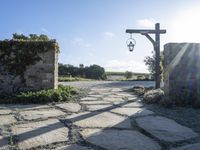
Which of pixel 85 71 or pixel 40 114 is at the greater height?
pixel 85 71

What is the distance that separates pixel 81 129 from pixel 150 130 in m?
0.94

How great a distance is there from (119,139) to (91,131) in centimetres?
49

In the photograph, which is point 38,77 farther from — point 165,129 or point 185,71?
point 165,129

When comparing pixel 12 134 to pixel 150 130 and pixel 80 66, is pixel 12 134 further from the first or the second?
pixel 80 66

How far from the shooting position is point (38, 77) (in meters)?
8.05

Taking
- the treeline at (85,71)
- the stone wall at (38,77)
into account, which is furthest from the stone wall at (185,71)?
the treeline at (85,71)

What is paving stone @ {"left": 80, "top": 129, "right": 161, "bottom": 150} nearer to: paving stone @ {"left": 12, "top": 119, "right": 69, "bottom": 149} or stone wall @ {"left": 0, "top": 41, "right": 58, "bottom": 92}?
paving stone @ {"left": 12, "top": 119, "right": 69, "bottom": 149}

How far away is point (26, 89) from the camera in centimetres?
791

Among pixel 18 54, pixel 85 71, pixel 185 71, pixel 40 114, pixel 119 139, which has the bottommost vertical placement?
pixel 119 139

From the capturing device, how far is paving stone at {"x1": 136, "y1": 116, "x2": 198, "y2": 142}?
3.63 meters

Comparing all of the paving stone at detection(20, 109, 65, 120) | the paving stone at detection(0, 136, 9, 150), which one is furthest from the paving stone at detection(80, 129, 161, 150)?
the paving stone at detection(20, 109, 65, 120)

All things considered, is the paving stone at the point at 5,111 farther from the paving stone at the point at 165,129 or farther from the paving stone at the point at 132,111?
the paving stone at the point at 165,129

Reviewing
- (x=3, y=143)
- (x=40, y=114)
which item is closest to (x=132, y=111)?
(x=40, y=114)

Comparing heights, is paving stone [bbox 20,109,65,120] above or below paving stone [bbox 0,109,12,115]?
below
